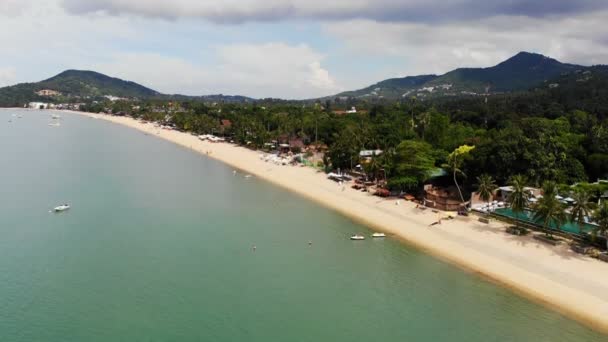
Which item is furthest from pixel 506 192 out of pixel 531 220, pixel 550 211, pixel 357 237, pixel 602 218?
pixel 357 237

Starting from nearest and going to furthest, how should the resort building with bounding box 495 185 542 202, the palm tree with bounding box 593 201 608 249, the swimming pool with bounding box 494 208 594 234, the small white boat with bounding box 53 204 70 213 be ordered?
1. the palm tree with bounding box 593 201 608 249
2. the swimming pool with bounding box 494 208 594 234
3. the resort building with bounding box 495 185 542 202
4. the small white boat with bounding box 53 204 70 213

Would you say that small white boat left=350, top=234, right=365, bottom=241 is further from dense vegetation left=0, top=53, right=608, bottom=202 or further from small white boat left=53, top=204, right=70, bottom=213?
small white boat left=53, top=204, right=70, bottom=213

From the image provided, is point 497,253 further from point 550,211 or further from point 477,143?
point 477,143

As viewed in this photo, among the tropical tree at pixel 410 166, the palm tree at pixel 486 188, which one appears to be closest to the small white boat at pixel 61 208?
the tropical tree at pixel 410 166

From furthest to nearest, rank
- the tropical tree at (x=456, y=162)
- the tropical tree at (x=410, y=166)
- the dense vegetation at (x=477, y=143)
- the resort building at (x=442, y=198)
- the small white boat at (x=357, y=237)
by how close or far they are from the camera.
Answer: the tropical tree at (x=410, y=166) < the tropical tree at (x=456, y=162) < the dense vegetation at (x=477, y=143) < the resort building at (x=442, y=198) < the small white boat at (x=357, y=237)

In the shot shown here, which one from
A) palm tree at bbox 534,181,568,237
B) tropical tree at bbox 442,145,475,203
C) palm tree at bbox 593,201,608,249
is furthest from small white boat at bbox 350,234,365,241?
palm tree at bbox 593,201,608,249

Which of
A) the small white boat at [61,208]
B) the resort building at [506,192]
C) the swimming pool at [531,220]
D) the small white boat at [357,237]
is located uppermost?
the resort building at [506,192]

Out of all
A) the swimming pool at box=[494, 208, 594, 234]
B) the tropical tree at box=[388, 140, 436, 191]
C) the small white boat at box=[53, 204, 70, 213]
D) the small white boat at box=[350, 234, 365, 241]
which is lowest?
the small white boat at box=[350, 234, 365, 241]

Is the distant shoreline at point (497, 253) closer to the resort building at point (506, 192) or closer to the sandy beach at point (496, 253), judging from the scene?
the sandy beach at point (496, 253)
